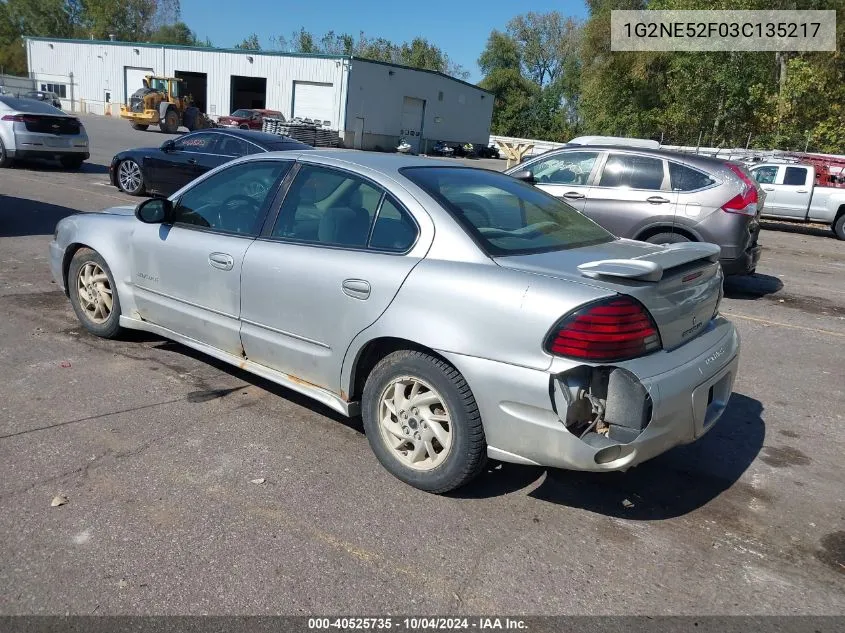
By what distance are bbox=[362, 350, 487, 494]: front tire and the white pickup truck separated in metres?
15.7

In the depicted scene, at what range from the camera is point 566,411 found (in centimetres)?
308

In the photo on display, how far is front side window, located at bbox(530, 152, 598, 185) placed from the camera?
9461mm

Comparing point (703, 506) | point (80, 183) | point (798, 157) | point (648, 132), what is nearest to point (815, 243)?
point (798, 157)

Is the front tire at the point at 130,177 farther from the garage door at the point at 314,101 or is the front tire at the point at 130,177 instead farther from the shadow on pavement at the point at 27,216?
the garage door at the point at 314,101

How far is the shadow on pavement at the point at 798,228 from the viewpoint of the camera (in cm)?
1819

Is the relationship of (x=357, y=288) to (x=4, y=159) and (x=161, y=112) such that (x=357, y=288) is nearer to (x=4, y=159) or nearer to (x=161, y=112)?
(x=4, y=159)

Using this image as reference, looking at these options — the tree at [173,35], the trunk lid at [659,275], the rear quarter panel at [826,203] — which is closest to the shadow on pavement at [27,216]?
the trunk lid at [659,275]

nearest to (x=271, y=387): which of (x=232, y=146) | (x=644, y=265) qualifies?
(x=644, y=265)

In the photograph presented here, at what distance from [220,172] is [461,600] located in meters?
3.28

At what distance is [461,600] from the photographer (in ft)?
9.19

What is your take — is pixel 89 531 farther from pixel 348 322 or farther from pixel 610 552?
pixel 610 552

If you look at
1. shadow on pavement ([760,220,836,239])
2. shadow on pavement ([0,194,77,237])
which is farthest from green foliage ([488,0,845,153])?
shadow on pavement ([0,194,77,237])

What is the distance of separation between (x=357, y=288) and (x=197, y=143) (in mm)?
10327

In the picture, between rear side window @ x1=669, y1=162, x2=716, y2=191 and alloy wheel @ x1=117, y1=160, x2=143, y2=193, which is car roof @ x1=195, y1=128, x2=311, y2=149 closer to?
alloy wheel @ x1=117, y1=160, x2=143, y2=193
